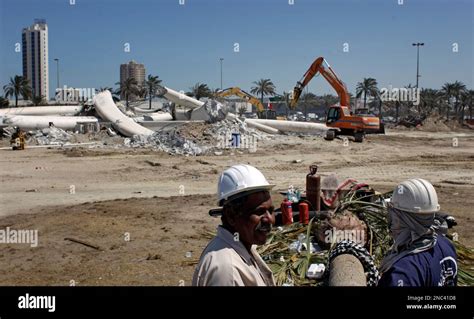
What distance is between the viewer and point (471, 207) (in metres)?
12.5

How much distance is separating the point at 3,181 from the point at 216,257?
53.5ft

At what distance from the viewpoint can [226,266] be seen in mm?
2605

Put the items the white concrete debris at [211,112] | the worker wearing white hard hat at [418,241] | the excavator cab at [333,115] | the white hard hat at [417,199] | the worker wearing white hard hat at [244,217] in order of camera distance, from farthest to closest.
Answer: the white concrete debris at [211,112] < the excavator cab at [333,115] < the white hard hat at [417,199] < the worker wearing white hard hat at [418,241] < the worker wearing white hard hat at [244,217]

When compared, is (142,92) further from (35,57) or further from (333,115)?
(333,115)

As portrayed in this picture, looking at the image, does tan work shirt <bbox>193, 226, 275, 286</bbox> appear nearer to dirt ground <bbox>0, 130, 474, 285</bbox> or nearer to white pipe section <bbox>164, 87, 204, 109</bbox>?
dirt ground <bbox>0, 130, 474, 285</bbox>

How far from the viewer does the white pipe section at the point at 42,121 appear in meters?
31.9

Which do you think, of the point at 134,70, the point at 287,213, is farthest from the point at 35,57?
the point at 287,213

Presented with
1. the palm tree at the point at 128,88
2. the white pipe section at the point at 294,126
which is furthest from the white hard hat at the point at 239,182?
the palm tree at the point at 128,88

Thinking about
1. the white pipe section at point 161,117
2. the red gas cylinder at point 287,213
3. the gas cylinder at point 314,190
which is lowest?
the red gas cylinder at point 287,213

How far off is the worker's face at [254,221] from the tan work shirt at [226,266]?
0.07 metres

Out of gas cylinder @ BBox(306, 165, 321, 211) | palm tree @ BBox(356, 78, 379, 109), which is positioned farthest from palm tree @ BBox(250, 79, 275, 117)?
gas cylinder @ BBox(306, 165, 321, 211)

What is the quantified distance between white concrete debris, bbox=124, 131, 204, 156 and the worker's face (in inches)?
862

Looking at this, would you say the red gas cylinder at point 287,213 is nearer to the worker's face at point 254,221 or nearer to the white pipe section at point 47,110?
the worker's face at point 254,221
